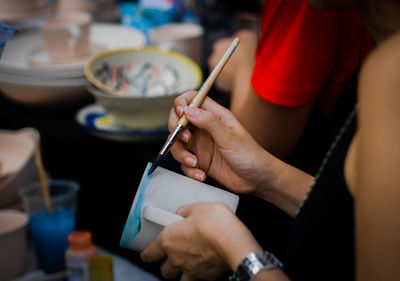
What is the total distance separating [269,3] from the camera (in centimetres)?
84

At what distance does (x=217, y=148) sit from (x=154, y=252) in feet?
0.64

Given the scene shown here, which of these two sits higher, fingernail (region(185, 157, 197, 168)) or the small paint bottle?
fingernail (region(185, 157, 197, 168))

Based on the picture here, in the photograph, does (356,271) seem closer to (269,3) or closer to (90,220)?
(269,3)

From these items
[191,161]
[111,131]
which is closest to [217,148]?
[191,161]

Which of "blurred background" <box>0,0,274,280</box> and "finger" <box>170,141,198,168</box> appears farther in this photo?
"blurred background" <box>0,0,274,280</box>

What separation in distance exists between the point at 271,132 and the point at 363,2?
1.04ft

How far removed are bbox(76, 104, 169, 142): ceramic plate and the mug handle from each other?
14.8 inches

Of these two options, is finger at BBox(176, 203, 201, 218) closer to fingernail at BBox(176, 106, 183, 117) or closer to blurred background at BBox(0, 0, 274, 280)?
fingernail at BBox(176, 106, 183, 117)

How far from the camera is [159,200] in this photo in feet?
1.79

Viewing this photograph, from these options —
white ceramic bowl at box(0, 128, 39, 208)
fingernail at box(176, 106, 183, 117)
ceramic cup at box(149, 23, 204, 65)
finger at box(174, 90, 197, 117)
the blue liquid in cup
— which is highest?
finger at box(174, 90, 197, 117)

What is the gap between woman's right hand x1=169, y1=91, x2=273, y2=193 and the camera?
0.64m

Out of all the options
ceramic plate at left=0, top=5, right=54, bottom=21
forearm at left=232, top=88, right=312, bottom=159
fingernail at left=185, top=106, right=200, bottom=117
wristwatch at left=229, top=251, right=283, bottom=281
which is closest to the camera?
wristwatch at left=229, top=251, right=283, bottom=281

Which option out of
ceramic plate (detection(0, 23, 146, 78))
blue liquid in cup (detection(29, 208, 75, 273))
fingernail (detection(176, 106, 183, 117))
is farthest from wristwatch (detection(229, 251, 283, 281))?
ceramic plate (detection(0, 23, 146, 78))

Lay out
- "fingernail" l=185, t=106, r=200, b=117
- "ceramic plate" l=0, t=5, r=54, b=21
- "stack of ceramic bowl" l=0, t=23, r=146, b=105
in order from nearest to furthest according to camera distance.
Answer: "fingernail" l=185, t=106, r=200, b=117 < "stack of ceramic bowl" l=0, t=23, r=146, b=105 < "ceramic plate" l=0, t=5, r=54, b=21
